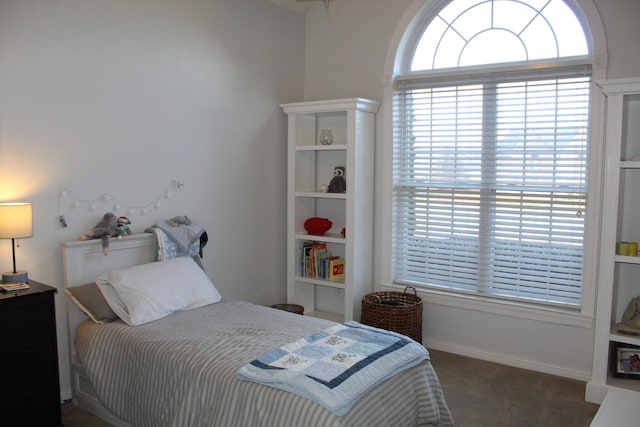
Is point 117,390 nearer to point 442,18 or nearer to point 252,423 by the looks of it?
point 252,423

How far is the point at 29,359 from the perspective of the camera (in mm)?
2625

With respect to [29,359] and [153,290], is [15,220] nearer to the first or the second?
[29,359]

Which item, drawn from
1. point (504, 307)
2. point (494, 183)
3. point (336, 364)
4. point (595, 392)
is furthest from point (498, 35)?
point (336, 364)

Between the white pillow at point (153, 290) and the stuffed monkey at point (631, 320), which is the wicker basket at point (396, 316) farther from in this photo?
the stuffed monkey at point (631, 320)

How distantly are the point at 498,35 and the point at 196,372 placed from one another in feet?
10.0

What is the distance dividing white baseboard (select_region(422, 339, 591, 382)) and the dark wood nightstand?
104 inches

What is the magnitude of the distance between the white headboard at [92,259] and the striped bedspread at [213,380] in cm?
14

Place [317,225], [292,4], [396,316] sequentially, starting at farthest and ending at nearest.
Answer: [292,4] → [317,225] → [396,316]

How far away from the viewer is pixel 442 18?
160 inches

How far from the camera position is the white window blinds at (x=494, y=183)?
3594mm

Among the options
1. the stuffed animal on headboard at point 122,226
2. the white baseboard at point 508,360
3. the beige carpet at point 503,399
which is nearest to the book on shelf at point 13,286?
the stuffed animal on headboard at point 122,226

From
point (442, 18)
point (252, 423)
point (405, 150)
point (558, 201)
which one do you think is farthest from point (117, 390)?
point (442, 18)

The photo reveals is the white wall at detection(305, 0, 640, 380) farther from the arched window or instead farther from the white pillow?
the white pillow

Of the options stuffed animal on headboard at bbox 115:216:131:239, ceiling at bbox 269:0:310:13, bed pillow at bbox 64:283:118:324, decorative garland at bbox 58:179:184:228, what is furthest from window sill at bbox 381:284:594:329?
ceiling at bbox 269:0:310:13
